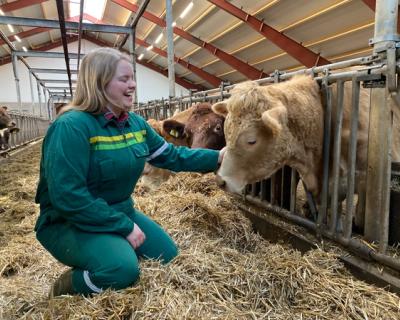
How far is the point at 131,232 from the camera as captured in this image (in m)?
2.31

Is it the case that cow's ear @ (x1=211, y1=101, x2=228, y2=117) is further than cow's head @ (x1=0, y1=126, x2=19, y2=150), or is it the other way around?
cow's head @ (x1=0, y1=126, x2=19, y2=150)

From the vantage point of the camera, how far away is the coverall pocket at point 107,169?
2.29 meters

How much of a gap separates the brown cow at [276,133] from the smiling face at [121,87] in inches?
32.3

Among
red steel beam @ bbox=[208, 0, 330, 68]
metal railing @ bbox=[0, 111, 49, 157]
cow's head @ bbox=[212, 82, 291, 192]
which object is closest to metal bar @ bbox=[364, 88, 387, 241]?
cow's head @ bbox=[212, 82, 291, 192]

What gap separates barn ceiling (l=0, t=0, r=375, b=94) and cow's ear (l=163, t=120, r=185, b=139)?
737 cm

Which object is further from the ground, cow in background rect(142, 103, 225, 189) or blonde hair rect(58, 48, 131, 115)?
blonde hair rect(58, 48, 131, 115)

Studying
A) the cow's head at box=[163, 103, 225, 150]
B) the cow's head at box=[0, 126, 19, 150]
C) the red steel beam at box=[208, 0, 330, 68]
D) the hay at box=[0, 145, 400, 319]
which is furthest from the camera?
the red steel beam at box=[208, 0, 330, 68]

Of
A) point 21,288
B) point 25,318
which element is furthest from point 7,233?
point 25,318

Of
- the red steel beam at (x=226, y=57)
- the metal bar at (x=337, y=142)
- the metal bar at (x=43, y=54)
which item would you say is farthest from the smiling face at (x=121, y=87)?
the red steel beam at (x=226, y=57)

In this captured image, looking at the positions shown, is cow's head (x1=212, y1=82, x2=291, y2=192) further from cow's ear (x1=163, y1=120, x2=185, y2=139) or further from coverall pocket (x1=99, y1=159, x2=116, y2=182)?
cow's ear (x1=163, y1=120, x2=185, y2=139)

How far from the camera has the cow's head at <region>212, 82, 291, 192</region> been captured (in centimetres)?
274

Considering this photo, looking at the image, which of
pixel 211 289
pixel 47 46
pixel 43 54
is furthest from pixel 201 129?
pixel 47 46

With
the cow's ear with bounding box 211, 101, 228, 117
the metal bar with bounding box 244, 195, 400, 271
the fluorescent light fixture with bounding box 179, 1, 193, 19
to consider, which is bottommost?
the metal bar with bounding box 244, 195, 400, 271

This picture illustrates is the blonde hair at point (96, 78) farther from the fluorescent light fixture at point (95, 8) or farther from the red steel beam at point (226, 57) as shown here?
the fluorescent light fixture at point (95, 8)
